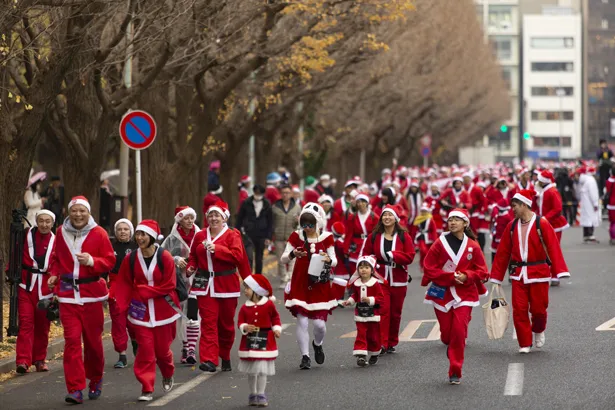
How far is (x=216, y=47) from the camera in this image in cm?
2366

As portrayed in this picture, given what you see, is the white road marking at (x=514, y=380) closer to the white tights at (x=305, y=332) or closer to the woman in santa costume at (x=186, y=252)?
the white tights at (x=305, y=332)

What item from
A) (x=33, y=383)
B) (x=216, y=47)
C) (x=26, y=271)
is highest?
(x=216, y=47)

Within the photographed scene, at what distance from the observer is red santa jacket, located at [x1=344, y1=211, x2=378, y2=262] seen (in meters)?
18.3

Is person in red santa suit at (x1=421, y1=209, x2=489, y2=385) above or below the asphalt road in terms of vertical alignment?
above

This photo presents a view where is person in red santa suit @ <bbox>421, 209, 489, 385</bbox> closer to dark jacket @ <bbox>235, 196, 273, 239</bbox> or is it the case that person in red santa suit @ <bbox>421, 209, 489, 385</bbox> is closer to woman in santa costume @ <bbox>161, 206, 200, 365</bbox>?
woman in santa costume @ <bbox>161, 206, 200, 365</bbox>

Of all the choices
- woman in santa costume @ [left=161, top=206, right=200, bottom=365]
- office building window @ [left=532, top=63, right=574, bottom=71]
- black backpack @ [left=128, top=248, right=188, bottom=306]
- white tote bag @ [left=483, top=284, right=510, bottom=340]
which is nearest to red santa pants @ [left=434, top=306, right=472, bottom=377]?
white tote bag @ [left=483, top=284, right=510, bottom=340]

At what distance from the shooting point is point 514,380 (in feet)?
38.5

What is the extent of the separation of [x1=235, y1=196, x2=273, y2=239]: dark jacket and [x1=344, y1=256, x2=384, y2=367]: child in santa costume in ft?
30.4

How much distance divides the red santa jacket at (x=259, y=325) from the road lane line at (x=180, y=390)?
80 cm

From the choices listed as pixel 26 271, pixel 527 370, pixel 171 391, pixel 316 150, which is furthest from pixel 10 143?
pixel 316 150

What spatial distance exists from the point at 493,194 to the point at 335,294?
12.2 m

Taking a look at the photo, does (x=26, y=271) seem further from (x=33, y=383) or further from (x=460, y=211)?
(x=460, y=211)

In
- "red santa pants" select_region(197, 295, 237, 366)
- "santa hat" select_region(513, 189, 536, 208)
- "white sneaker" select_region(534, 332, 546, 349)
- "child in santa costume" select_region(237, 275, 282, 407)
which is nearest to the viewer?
"child in santa costume" select_region(237, 275, 282, 407)

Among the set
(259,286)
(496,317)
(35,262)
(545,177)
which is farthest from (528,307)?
(545,177)
